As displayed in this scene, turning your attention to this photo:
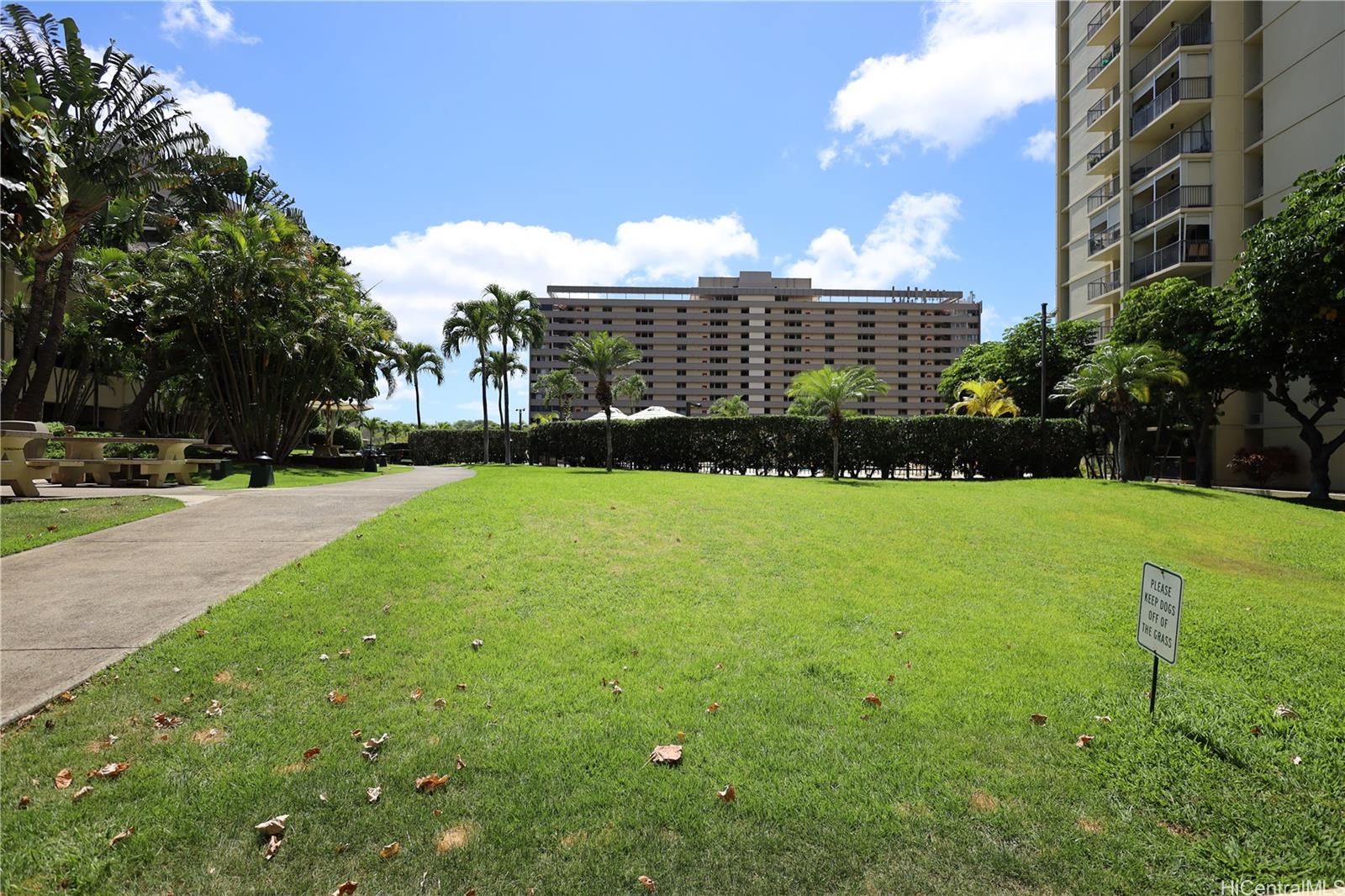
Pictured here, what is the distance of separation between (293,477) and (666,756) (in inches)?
876

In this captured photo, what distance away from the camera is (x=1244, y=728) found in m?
4.40

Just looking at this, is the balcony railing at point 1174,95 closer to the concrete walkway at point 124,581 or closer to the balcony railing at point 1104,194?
the balcony railing at point 1104,194

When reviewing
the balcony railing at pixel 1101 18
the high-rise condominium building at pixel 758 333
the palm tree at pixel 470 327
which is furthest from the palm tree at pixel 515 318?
the high-rise condominium building at pixel 758 333

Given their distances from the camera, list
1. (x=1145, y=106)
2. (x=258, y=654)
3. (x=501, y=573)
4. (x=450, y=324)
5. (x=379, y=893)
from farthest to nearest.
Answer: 1. (x=450, y=324)
2. (x=1145, y=106)
3. (x=501, y=573)
4. (x=258, y=654)
5. (x=379, y=893)

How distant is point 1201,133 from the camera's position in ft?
109

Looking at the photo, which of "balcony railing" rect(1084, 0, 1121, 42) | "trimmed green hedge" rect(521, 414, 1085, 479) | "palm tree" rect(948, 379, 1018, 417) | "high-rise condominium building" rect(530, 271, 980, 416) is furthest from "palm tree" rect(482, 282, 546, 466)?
"high-rise condominium building" rect(530, 271, 980, 416)

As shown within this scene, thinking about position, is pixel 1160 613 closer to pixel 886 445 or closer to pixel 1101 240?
pixel 886 445

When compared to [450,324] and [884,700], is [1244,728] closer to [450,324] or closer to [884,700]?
[884,700]

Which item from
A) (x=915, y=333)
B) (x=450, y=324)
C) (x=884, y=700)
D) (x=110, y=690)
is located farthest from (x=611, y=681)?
(x=915, y=333)

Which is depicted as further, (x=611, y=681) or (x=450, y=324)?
(x=450, y=324)

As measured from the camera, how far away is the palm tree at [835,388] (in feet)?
83.9

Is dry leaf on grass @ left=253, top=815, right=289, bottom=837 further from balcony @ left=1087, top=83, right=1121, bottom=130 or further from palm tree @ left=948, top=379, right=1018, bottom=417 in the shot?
balcony @ left=1087, top=83, right=1121, bottom=130

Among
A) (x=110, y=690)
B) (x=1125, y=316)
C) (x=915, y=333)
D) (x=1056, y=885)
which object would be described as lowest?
(x=1056, y=885)

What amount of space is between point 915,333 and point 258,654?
123 m
